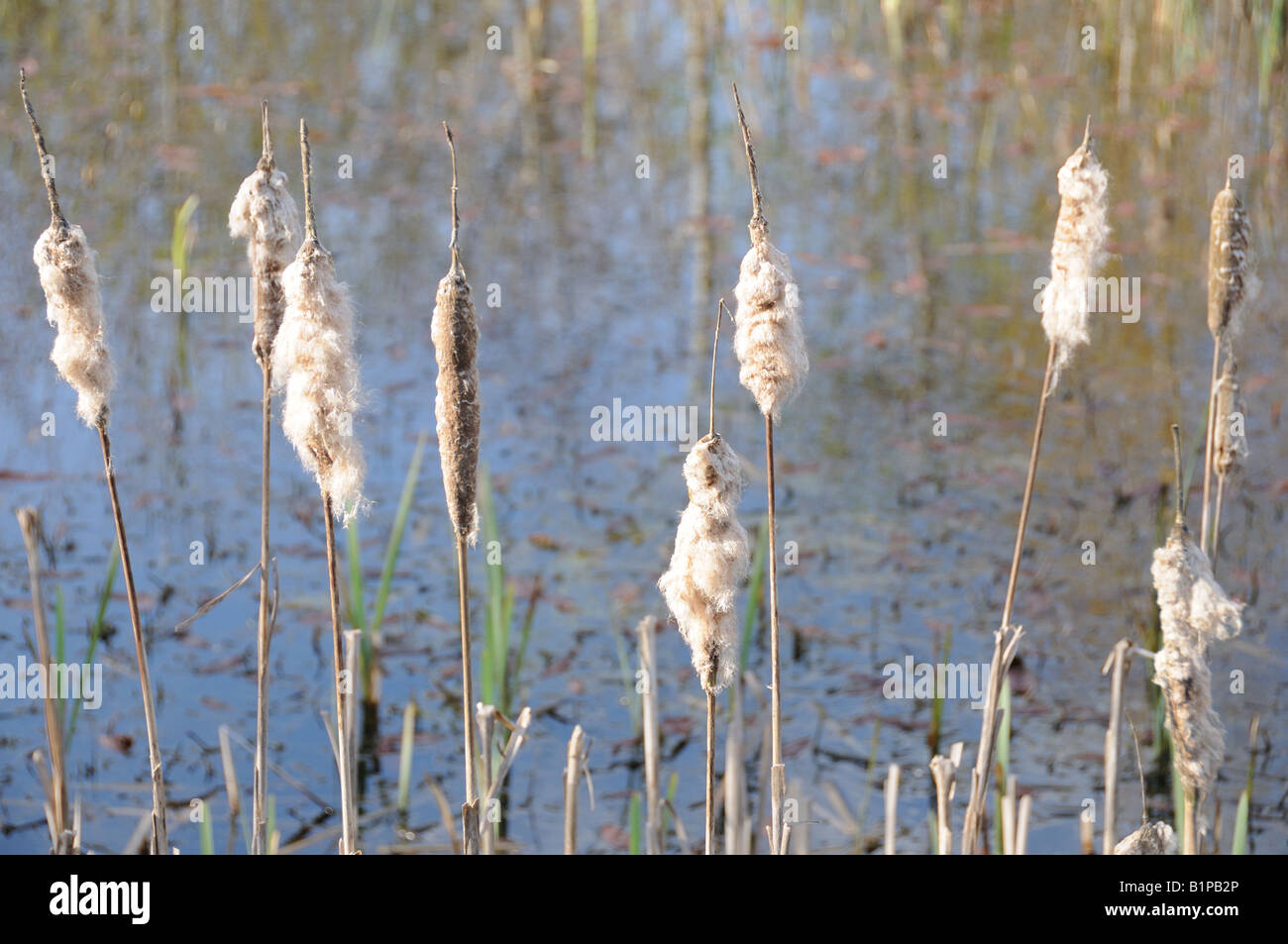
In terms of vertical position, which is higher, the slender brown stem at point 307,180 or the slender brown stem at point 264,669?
the slender brown stem at point 307,180

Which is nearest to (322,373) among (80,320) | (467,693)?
(80,320)

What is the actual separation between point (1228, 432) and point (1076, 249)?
85 cm

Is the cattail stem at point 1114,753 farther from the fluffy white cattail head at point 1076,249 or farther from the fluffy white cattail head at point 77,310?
the fluffy white cattail head at point 77,310

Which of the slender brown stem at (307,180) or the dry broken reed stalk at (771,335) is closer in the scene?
the slender brown stem at (307,180)

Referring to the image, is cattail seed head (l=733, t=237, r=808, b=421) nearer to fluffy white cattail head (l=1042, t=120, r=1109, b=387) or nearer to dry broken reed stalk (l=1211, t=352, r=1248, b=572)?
fluffy white cattail head (l=1042, t=120, r=1109, b=387)

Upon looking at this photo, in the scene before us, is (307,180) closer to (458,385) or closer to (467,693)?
(458,385)

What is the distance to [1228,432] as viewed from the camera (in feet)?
10.3

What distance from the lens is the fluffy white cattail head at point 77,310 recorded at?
7.45 feet

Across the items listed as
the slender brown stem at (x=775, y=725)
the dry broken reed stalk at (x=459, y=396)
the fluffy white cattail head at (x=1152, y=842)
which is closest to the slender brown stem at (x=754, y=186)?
the slender brown stem at (x=775, y=725)

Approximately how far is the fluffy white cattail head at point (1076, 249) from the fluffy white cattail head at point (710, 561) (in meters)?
0.73
